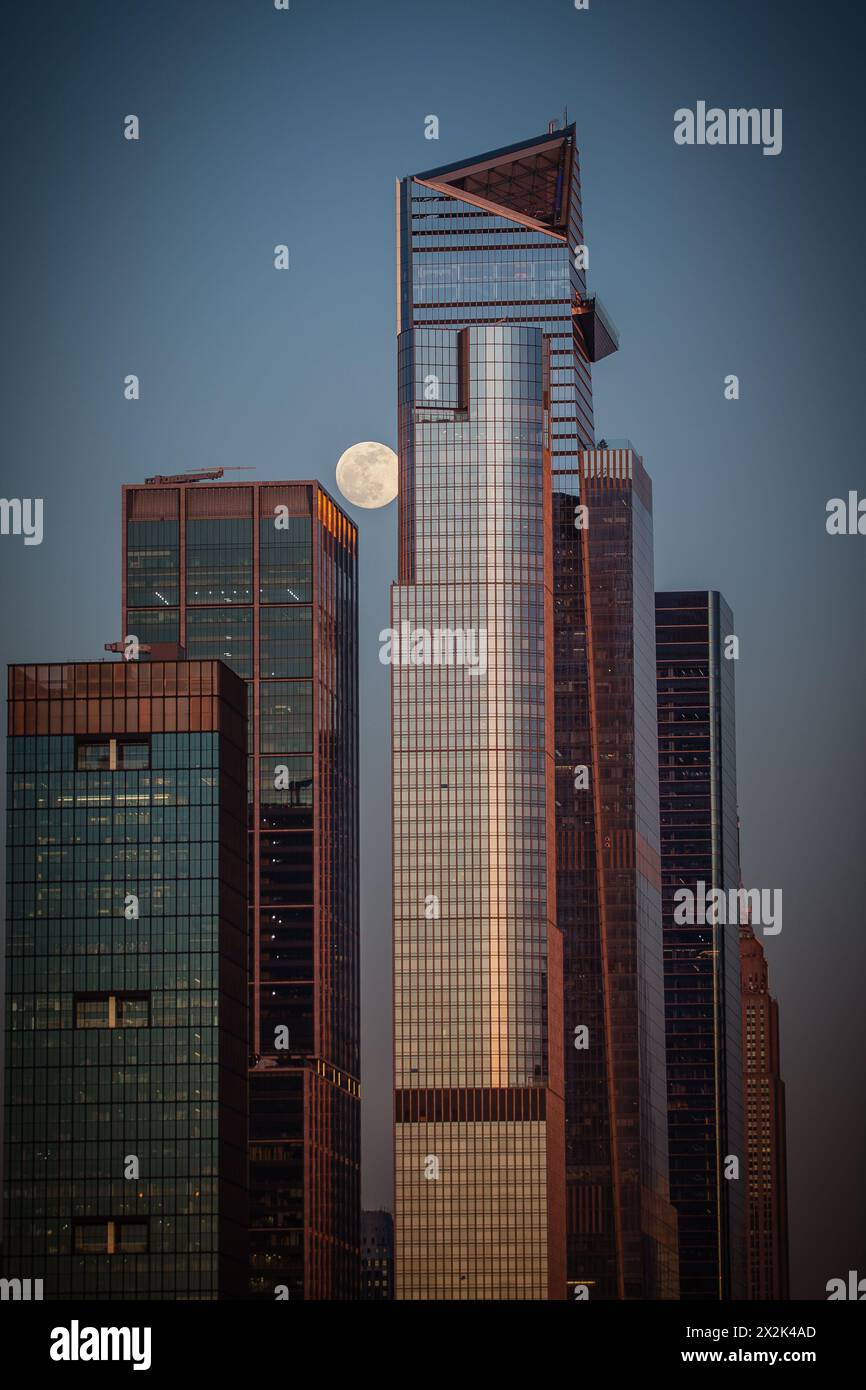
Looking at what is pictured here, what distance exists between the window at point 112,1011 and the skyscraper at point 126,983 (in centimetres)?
12

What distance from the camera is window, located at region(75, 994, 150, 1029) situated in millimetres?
144875

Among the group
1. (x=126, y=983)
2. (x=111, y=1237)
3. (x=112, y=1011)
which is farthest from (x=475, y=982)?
(x=111, y=1237)

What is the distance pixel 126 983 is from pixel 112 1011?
1791 mm

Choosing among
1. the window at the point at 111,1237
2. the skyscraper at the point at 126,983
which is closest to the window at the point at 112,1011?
the skyscraper at the point at 126,983

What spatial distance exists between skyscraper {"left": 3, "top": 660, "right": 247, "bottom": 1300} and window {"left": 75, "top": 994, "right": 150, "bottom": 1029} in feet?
0.38

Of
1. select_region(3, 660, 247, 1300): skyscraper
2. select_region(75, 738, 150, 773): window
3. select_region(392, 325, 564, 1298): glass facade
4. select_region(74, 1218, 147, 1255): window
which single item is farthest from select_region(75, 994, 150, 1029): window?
select_region(392, 325, 564, 1298): glass facade

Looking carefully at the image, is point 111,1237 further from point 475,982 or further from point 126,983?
point 475,982

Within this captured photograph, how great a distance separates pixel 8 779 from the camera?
498 ft

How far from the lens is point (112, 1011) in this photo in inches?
5723

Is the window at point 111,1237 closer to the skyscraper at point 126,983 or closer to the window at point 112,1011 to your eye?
the skyscraper at point 126,983

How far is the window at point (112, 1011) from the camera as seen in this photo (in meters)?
145

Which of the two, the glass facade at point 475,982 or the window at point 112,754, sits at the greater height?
the window at point 112,754

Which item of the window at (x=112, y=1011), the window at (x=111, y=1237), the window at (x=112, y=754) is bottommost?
the window at (x=111, y=1237)

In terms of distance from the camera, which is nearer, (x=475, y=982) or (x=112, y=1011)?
(x=112, y=1011)
